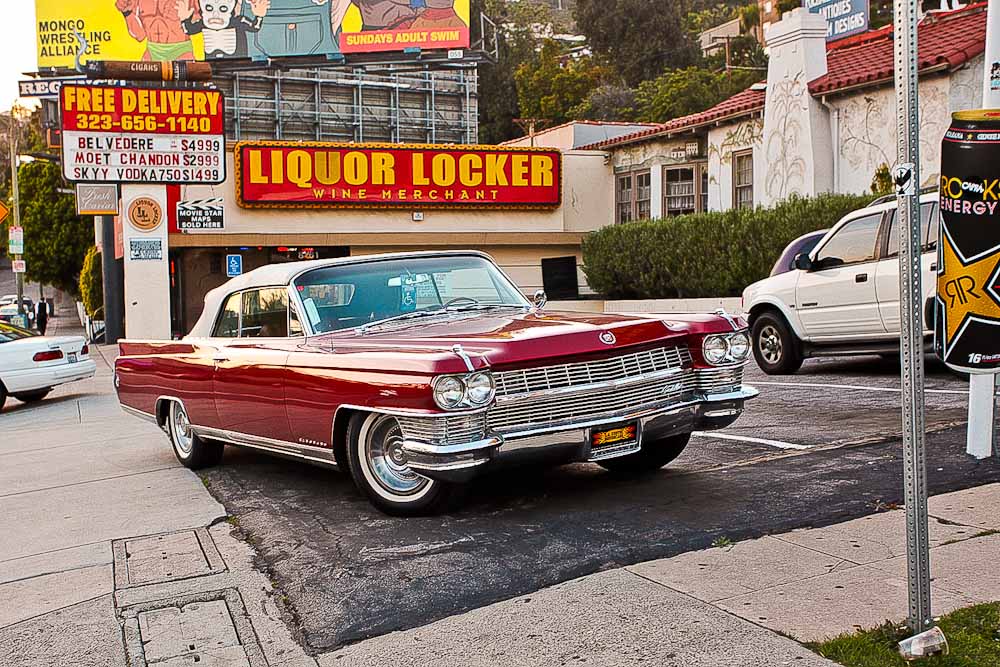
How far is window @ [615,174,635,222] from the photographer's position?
32094mm

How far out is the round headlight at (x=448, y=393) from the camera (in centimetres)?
580

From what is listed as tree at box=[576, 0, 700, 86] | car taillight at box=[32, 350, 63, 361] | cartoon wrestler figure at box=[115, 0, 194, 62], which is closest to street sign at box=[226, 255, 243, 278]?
car taillight at box=[32, 350, 63, 361]

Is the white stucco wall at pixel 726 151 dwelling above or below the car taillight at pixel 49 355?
above

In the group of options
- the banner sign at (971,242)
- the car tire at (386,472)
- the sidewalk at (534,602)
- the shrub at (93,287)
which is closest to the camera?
the sidewalk at (534,602)

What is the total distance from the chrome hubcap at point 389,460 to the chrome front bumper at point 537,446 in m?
0.18

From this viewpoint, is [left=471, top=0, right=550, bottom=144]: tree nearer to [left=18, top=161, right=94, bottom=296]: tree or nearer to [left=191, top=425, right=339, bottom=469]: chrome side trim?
[left=18, top=161, right=94, bottom=296]: tree

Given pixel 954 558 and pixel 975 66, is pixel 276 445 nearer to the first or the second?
pixel 954 558

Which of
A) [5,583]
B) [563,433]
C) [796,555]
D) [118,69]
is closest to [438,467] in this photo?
[563,433]

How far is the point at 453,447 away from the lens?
19.1ft

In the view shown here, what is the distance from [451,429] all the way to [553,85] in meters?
59.5

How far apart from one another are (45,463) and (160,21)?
3912 cm

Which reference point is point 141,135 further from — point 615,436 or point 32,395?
point 615,436

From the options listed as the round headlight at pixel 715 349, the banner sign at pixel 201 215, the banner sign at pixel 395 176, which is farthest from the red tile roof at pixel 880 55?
the banner sign at pixel 201 215

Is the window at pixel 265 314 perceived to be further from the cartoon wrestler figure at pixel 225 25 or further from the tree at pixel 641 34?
the tree at pixel 641 34
